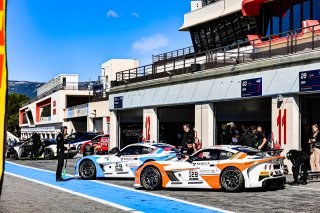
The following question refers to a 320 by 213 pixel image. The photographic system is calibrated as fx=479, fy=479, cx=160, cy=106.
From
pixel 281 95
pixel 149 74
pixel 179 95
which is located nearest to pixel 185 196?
pixel 281 95

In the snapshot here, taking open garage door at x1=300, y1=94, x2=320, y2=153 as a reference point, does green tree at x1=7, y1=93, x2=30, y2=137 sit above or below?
above

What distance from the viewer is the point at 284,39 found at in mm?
19359

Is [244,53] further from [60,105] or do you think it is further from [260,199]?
[60,105]

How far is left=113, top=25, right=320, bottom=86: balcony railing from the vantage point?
17781mm

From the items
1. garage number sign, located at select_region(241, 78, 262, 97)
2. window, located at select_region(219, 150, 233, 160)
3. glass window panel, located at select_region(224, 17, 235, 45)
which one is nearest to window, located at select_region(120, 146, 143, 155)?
window, located at select_region(219, 150, 233, 160)

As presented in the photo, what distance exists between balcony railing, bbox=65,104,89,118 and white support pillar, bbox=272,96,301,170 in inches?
1414

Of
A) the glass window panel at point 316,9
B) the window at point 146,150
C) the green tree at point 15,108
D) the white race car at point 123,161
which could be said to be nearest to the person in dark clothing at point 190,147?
the white race car at point 123,161

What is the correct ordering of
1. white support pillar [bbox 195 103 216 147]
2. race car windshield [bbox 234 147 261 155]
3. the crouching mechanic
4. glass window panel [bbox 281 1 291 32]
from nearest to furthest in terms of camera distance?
race car windshield [bbox 234 147 261 155] → the crouching mechanic → white support pillar [bbox 195 103 216 147] → glass window panel [bbox 281 1 291 32]

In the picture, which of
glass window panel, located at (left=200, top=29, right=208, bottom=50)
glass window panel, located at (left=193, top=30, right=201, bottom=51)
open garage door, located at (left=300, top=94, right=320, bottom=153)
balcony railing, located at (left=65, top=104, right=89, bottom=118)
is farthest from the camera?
balcony railing, located at (left=65, top=104, right=89, bottom=118)

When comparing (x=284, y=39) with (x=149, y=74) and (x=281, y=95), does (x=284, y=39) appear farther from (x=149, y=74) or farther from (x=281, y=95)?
(x=149, y=74)

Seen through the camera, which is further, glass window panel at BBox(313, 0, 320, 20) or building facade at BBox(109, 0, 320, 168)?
glass window panel at BBox(313, 0, 320, 20)

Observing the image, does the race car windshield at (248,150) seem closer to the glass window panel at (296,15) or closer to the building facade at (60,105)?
the glass window panel at (296,15)

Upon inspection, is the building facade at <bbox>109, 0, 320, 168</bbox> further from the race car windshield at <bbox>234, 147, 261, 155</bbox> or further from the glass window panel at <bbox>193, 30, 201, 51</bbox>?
the race car windshield at <bbox>234, 147, 261, 155</bbox>

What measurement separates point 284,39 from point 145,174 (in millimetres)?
9288
